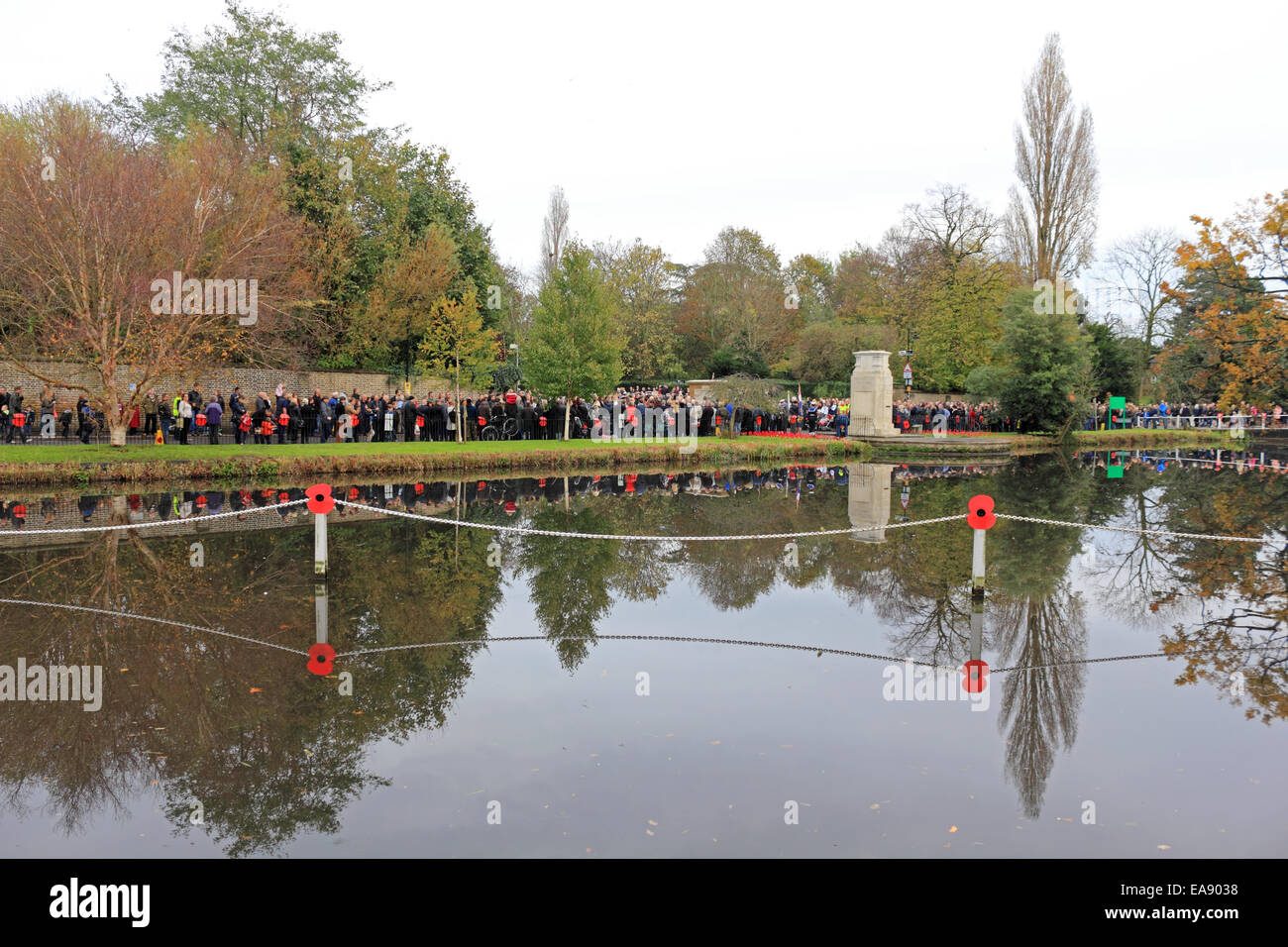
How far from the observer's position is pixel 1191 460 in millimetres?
34375

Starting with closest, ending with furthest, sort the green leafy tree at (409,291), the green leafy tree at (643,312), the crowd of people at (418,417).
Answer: the crowd of people at (418,417), the green leafy tree at (409,291), the green leafy tree at (643,312)

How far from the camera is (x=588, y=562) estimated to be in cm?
1137

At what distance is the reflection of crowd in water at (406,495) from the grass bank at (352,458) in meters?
1.56

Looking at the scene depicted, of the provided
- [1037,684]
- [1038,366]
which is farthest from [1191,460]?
[1037,684]

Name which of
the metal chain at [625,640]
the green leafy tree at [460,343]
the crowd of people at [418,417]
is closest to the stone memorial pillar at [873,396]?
the crowd of people at [418,417]

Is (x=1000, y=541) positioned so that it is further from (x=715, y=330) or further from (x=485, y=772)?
(x=715, y=330)

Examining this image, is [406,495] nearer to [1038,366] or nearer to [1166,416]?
[1038,366]

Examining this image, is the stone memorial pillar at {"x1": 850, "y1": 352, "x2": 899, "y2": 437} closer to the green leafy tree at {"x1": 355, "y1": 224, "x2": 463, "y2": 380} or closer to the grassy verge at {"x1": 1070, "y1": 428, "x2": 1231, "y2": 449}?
the grassy verge at {"x1": 1070, "y1": 428, "x2": 1231, "y2": 449}

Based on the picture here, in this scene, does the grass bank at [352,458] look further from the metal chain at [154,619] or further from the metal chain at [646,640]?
the metal chain at [646,640]

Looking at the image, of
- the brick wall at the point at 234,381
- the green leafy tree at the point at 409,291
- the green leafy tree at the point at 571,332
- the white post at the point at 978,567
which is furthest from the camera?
the green leafy tree at the point at 409,291

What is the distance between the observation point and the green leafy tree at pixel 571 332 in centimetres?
2759

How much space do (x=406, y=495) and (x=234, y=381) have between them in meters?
15.5
